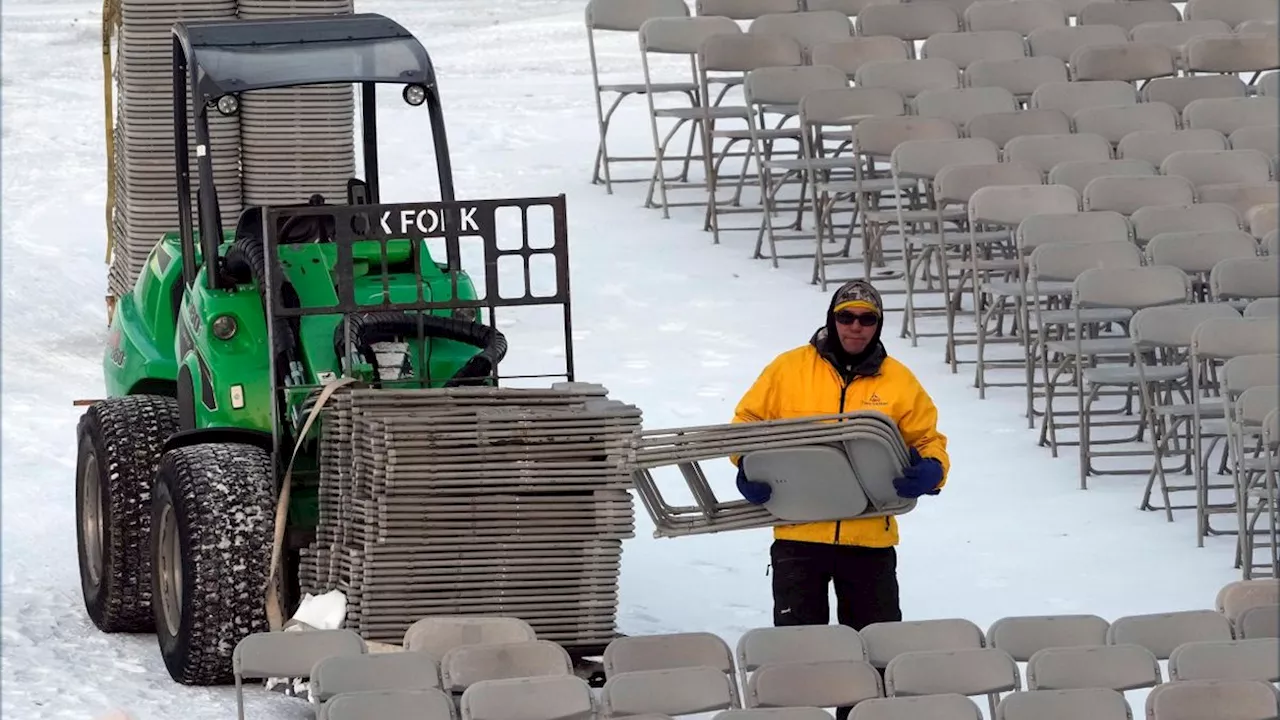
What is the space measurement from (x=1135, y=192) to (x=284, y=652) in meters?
6.74

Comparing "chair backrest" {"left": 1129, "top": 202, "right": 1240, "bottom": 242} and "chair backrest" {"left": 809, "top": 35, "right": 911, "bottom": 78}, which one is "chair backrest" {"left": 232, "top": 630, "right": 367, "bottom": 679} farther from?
"chair backrest" {"left": 809, "top": 35, "right": 911, "bottom": 78}

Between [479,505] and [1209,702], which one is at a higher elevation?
[479,505]

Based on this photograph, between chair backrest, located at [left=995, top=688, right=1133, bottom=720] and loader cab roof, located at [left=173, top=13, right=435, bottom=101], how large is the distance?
3.01 metres

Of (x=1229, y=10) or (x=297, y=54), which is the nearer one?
(x=297, y=54)

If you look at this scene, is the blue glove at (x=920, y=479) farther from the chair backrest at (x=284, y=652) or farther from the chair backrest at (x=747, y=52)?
the chair backrest at (x=747, y=52)

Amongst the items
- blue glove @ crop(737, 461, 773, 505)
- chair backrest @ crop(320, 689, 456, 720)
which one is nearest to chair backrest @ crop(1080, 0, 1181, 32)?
blue glove @ crop(737, 461, 773, 505)

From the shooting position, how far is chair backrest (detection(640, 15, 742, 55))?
14.9 metres

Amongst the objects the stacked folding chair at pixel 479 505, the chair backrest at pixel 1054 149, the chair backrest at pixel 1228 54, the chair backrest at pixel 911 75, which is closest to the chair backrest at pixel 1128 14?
the chair backrest at pixel 1228 54

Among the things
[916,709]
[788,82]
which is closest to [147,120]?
[788,82]

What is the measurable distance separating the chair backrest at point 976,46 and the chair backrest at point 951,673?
28.9ft

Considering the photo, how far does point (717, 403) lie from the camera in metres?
11.8

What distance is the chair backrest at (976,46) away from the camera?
49.4ft

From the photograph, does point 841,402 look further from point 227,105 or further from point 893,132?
point 893,132

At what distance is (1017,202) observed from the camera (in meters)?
12.0
